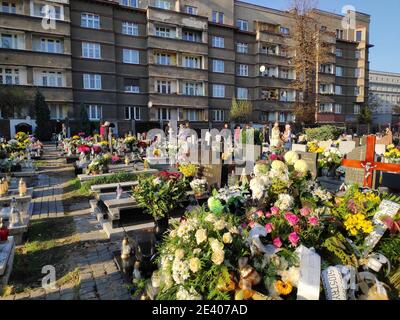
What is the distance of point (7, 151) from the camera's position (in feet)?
45.4

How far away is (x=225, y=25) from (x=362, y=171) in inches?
1379

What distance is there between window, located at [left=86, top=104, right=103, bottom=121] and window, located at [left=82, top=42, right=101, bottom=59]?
207 inches

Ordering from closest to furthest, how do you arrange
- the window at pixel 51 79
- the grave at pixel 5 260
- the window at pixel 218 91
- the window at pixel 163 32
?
the grave at pixel 5 260
the window at pixel 51 79
the window at pixel 163 32
the window at pixel 218 91

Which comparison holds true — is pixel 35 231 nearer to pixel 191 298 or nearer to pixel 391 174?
pixel 191 298

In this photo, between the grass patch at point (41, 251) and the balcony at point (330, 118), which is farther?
the balcony at point (330, 118)

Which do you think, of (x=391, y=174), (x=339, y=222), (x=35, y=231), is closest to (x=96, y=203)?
(x=35, y=231)

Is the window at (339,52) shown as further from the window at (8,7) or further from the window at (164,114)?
the window at (8,7)

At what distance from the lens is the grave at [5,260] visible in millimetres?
3938

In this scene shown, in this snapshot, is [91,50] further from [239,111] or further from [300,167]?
[300,167]

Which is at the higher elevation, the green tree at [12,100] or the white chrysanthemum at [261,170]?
the green tree at [12,100]

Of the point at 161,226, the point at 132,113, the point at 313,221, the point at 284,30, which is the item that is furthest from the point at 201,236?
the point at 284,30

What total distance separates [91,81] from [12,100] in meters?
8.30

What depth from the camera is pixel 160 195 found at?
525cm

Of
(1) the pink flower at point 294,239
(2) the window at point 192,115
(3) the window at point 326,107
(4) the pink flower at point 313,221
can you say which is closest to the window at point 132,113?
(2) the window at point 192,115
